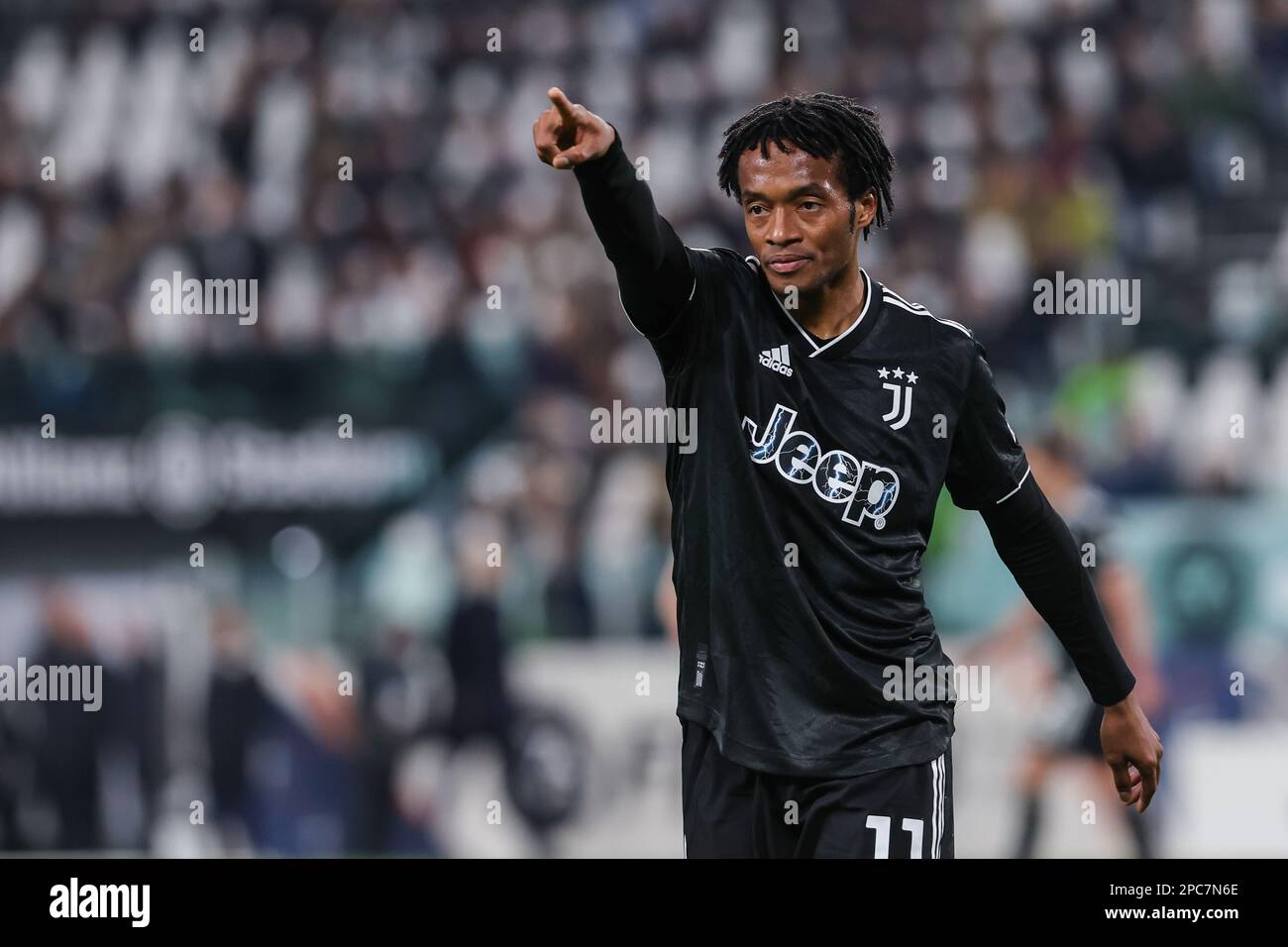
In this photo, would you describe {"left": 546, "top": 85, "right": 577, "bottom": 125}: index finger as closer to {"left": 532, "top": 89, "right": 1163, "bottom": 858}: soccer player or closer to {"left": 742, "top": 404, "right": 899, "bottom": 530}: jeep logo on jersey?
{"left": 532, "top": 89, "right": 1163, "bottom": 858}: soccer player

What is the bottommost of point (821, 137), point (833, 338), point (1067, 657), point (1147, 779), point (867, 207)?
point (1067, 657)

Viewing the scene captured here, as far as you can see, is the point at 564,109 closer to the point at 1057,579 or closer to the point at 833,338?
the point at 833,338

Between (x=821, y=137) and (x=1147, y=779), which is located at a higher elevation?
(x=821, y=137)

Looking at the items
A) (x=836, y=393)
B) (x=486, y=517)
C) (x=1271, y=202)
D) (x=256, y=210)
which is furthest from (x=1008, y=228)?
(x=836, y=393)

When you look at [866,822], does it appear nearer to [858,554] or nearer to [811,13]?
[858,554]

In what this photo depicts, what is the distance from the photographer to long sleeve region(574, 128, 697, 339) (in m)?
2.75

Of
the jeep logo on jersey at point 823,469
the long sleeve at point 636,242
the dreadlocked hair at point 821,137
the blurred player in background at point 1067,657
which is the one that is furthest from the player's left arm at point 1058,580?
the blurred player in background at point 1067,657

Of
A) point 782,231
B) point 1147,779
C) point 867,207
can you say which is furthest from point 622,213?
point 1147,779

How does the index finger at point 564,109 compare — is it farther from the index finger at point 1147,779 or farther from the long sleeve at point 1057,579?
the index finger at point 1147,779

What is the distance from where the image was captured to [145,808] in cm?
722

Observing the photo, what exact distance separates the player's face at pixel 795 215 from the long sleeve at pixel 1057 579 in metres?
0.70

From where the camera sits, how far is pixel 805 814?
2.92 m

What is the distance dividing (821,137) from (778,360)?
18.2 inches
